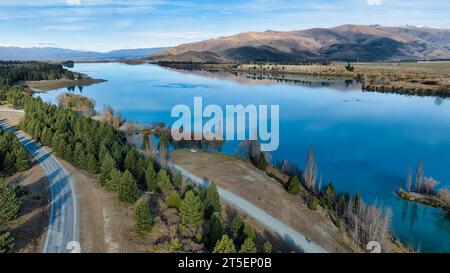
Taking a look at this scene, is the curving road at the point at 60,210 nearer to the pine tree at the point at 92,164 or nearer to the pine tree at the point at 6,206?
the pine tree at the point at 92,164

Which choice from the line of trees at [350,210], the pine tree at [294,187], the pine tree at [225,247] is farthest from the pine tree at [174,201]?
the line of trees at [350,210]

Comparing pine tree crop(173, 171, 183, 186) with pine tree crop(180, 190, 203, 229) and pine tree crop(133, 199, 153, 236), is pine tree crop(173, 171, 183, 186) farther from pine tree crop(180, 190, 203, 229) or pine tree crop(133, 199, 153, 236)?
pine tree crop(133, 199, 153, 236)

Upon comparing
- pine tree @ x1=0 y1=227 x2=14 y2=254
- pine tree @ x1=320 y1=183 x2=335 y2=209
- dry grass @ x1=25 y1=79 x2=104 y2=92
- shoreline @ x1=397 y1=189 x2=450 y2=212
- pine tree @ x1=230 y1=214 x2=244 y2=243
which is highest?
dry grass @ x1=25 y1=79 x2=104 y2=92

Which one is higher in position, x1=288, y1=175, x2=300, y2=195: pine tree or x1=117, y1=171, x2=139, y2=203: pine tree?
x1=117, y1=171, x2=139, y2=203: pine tree

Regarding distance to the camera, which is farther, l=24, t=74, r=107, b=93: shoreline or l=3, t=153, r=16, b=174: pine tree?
l=24, t=74, r=107, b=93: shoreline

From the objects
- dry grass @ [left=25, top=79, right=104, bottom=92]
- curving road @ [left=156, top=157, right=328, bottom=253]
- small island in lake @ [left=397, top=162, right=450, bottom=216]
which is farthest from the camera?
dry grass @ [left=25, top=79, right=104, bottom=92]

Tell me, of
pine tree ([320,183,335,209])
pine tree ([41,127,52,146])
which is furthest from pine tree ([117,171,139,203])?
pine tree ([41,127,52,146])

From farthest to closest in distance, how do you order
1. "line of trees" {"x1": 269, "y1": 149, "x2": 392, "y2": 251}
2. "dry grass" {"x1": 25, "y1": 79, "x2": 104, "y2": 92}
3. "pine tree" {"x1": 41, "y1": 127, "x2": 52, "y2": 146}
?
"dry grass" {"x1": 25, "y1": 79, "x2": 104, "y2": 92} < "pine tree" {"x1": 41, "y1": 127, "x2": 52, "y2": 146} < "line of trees" {"x1": 269, "y1": 149, "x2": 392, "y2": 251}
